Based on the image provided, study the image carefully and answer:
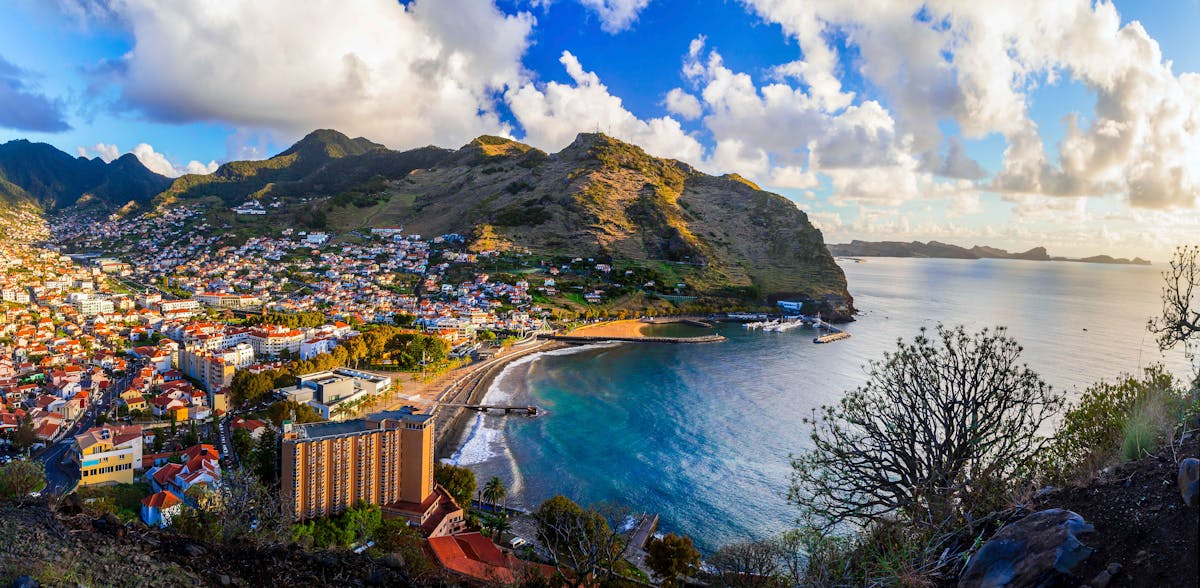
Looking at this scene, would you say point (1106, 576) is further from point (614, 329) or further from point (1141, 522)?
point (614, 329)

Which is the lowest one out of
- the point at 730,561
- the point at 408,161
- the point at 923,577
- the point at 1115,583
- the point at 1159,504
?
the point at 730,561

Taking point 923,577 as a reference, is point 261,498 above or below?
below

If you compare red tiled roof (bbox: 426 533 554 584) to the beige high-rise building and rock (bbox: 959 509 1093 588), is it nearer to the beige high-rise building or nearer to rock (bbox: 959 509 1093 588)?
the beige high-rise building

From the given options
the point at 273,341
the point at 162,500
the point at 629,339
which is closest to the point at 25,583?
the point at 162,500

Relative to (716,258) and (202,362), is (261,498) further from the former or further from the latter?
(716,258)

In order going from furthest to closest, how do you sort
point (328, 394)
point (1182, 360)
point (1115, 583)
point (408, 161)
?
point (408, 161)
point (1182, 360)
point (328, 394)
point (1115, 583)

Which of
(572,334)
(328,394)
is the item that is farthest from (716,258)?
(328,394)
